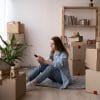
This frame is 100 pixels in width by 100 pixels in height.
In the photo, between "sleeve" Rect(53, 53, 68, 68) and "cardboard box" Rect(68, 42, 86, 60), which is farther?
→ "cardboard box" Rect(68, 42, 86, 60)

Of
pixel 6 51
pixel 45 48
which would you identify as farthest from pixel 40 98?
pixel 45 48

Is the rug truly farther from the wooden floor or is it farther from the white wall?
the white wall

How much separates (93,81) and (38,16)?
3832 mm

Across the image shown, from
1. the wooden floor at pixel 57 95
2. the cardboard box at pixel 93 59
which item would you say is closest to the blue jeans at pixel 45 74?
the wooden floor at pixel 57 95

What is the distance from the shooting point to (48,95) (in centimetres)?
414

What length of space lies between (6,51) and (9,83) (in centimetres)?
133

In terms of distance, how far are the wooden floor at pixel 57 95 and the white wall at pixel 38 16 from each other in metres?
3.31

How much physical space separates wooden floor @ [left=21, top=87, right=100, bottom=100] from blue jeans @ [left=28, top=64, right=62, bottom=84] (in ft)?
0.70

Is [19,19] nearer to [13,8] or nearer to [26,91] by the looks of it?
[13,8]

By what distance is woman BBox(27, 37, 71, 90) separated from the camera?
4609 mm

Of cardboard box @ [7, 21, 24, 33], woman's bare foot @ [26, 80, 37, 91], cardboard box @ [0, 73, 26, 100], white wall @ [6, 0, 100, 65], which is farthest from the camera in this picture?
white wall @ [6, 0, 100, 65]

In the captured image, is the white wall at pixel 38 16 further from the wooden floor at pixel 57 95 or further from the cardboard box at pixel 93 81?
the cardboard box at pixel 93 81

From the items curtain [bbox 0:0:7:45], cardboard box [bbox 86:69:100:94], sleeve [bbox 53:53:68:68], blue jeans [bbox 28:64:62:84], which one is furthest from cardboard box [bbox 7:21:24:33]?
cardboard box [bbox 86:69:100:94]

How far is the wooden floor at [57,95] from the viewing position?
3.98 meters
